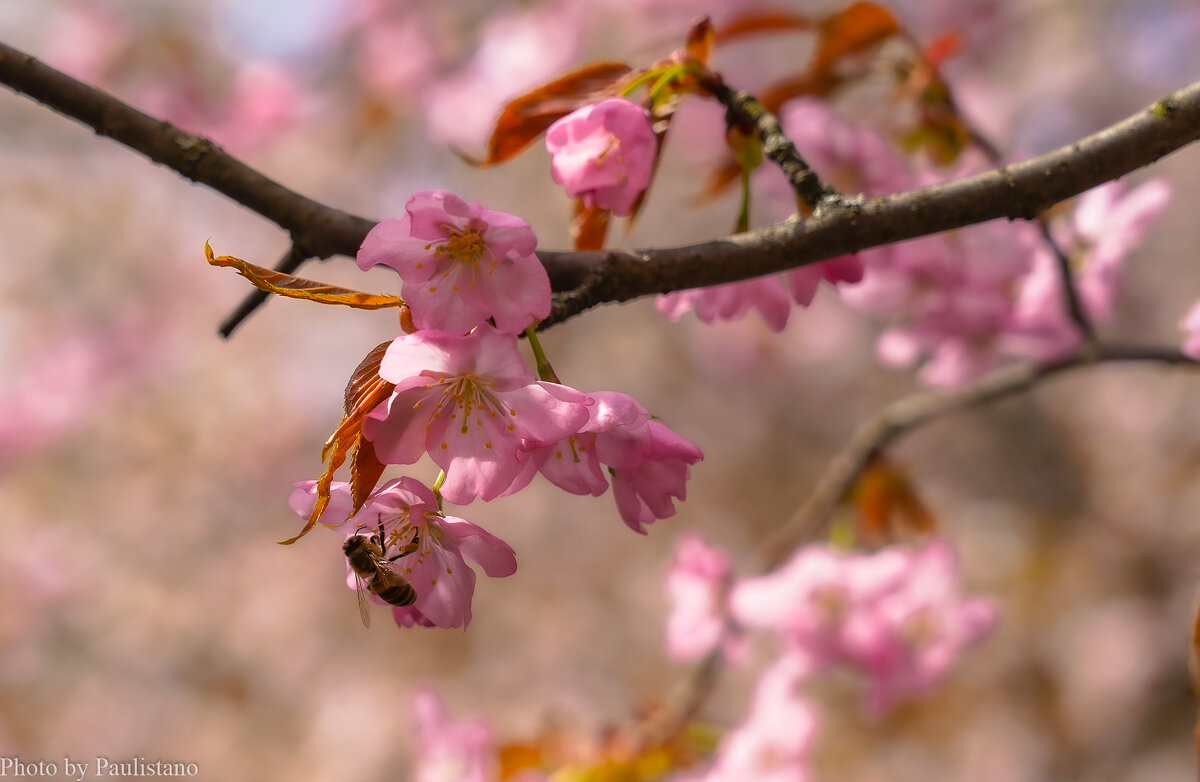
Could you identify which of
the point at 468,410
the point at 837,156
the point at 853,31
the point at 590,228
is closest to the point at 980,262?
the point at 837,156

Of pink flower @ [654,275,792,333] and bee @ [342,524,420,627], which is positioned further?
pink flower @ [654,275,792,333]

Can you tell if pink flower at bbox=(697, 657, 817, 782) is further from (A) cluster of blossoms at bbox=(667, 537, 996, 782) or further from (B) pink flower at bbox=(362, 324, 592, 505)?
(B) pink flower at bbox=(362, 324, 592, 505)

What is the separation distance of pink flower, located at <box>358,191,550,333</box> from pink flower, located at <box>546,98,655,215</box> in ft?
0.50

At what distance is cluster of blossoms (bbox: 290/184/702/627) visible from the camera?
0.46 m

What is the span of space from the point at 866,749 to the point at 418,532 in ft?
10.3

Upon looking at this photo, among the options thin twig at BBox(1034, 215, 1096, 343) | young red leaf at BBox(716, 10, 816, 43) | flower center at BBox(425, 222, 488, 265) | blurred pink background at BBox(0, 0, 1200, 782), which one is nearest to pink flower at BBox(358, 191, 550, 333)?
flower center at BBox(425, 222, 488, 265)

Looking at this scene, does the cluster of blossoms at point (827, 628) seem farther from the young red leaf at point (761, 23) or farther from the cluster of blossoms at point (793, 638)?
the young red leaf at point (761, 23)

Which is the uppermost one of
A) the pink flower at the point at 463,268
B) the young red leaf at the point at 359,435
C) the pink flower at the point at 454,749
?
the pink flower at the point at 463,268

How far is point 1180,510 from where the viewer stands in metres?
2.83

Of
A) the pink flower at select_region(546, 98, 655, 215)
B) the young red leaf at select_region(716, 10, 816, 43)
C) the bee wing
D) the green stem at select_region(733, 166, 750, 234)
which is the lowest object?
the bee wing

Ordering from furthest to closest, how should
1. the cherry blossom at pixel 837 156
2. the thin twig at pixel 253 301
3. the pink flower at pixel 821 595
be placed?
the pink flower at pixel 821 595 < the cherry blossom at pixel 837 156 < the thin twig at pixel 253 301

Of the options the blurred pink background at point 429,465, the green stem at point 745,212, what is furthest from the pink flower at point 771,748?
the blurred pink background at point 429,465

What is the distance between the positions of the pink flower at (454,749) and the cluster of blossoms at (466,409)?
0.98 m

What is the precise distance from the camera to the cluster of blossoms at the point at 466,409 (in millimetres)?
456
